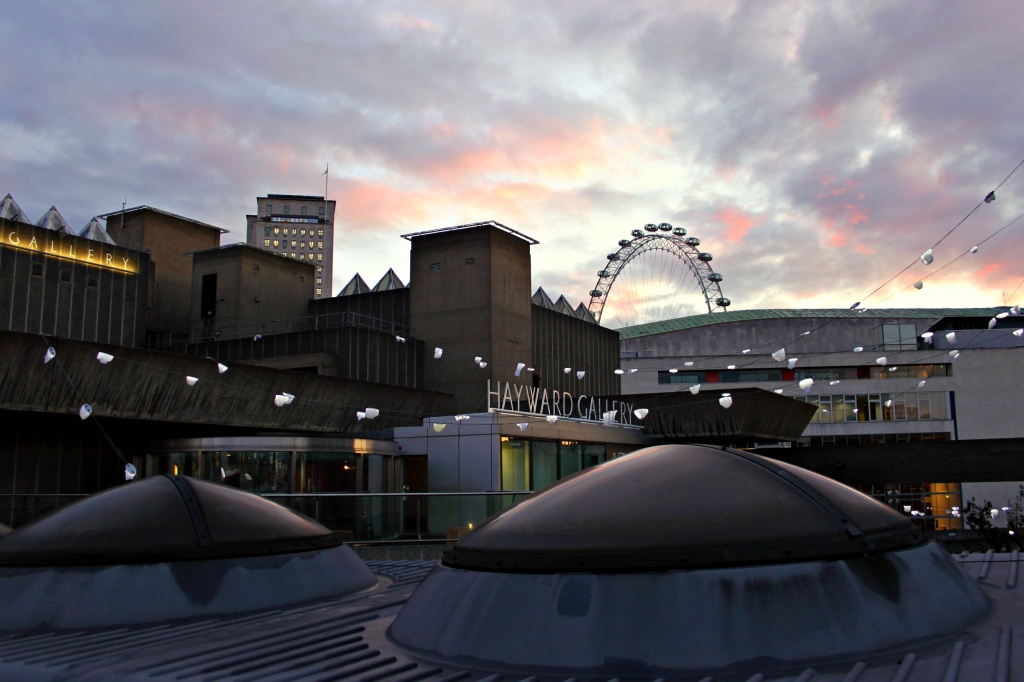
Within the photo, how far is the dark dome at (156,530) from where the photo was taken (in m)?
7.07

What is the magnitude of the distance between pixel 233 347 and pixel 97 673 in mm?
45450

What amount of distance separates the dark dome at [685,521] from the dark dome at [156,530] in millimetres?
2717

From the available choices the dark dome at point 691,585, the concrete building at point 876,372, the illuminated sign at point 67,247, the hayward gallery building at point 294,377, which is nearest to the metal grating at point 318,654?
the dark dome at point 691,585

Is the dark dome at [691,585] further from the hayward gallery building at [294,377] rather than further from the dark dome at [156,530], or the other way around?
the hayward gallery building at [294,377]

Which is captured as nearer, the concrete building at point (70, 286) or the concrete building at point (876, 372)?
the concrete building at point (70, 286)

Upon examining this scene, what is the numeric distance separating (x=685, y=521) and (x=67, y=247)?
1646 inches

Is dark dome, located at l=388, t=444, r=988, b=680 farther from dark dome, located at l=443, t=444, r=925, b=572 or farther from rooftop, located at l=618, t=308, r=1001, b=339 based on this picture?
rooftop, located at l=618, t=308, r=1001, b=339

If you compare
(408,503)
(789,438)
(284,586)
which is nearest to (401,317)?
(789,438)

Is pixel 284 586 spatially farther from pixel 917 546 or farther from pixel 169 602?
pixel 917 546

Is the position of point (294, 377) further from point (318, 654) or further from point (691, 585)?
point (691, 585)

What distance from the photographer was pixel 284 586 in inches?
287

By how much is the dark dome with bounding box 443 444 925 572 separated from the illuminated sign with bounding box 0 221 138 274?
129ft

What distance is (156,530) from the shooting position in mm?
7215

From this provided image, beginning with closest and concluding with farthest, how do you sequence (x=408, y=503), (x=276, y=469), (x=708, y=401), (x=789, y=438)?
(x=408, y=503), (x=276, y=469), (x=708, y=401), (x=789, y=438)
